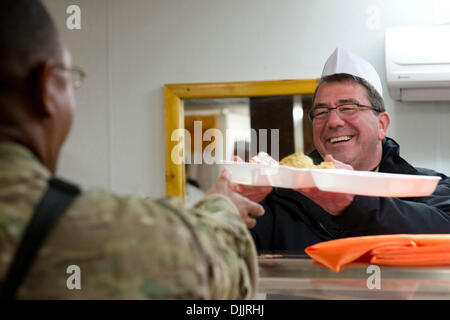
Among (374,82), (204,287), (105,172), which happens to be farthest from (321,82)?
(204,287)

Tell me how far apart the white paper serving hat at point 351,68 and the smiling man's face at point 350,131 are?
0.09 m

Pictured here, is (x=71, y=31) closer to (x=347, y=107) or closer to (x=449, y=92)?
(x=347, y=107)

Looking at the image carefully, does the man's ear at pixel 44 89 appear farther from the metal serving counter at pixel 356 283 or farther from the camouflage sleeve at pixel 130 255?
the metal serving counter at pixel 356 283

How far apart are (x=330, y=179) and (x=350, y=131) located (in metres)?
0.25

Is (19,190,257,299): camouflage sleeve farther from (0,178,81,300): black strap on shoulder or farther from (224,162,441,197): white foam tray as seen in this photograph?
(224,162,441,197): white foam tray

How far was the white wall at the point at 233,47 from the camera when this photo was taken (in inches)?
45.0

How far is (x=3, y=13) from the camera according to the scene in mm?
487

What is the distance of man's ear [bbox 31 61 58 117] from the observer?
19.5 inches

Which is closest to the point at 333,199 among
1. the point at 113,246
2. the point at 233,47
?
the point at 113,246

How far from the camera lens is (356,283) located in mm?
793

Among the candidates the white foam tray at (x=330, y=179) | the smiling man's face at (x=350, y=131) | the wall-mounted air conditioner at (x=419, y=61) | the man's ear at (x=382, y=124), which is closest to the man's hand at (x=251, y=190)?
the white foam tray at (x=330, y=179)

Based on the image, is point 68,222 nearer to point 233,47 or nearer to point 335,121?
point 335,121

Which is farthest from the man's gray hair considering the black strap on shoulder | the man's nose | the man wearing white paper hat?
the black strap on shoulder

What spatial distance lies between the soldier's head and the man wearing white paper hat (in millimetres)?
436
